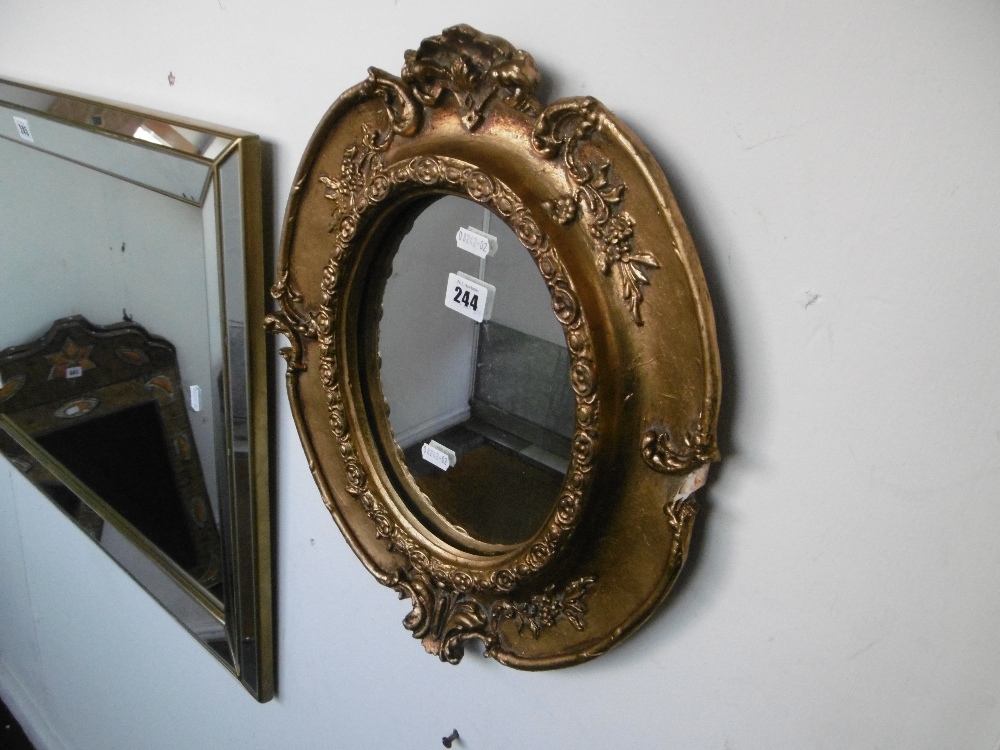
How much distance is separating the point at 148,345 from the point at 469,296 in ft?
2.17

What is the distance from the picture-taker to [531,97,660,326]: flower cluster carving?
49 centimetres

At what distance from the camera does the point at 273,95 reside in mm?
750

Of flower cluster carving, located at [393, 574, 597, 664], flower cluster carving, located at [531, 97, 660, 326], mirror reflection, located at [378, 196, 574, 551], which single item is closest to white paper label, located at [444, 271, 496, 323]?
mirror reflection, located at [378, 196, 574, 551]

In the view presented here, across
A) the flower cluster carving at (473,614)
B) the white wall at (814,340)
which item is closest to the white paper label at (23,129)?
the white wall at (814,340)

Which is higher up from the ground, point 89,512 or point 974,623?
point 974,623

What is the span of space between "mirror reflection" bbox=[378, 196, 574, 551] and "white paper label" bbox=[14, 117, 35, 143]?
0.72 meters

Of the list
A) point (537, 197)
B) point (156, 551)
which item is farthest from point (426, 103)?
point (156, 551)

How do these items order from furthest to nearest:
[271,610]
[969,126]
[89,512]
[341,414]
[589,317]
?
[89,512], [271,610], [341,414], [589,317], [969,126]

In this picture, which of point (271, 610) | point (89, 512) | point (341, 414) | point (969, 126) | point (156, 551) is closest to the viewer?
point (969, 126)

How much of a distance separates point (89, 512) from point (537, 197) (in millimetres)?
1152

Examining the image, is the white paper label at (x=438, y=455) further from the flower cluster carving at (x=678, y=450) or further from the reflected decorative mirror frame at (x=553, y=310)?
the flower cluster carving at (x=678, y=450)

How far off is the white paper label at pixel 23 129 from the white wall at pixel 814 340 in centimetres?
54

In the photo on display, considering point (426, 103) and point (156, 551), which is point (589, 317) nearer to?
point (426, 103)

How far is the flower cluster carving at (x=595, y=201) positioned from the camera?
0.49 metres
